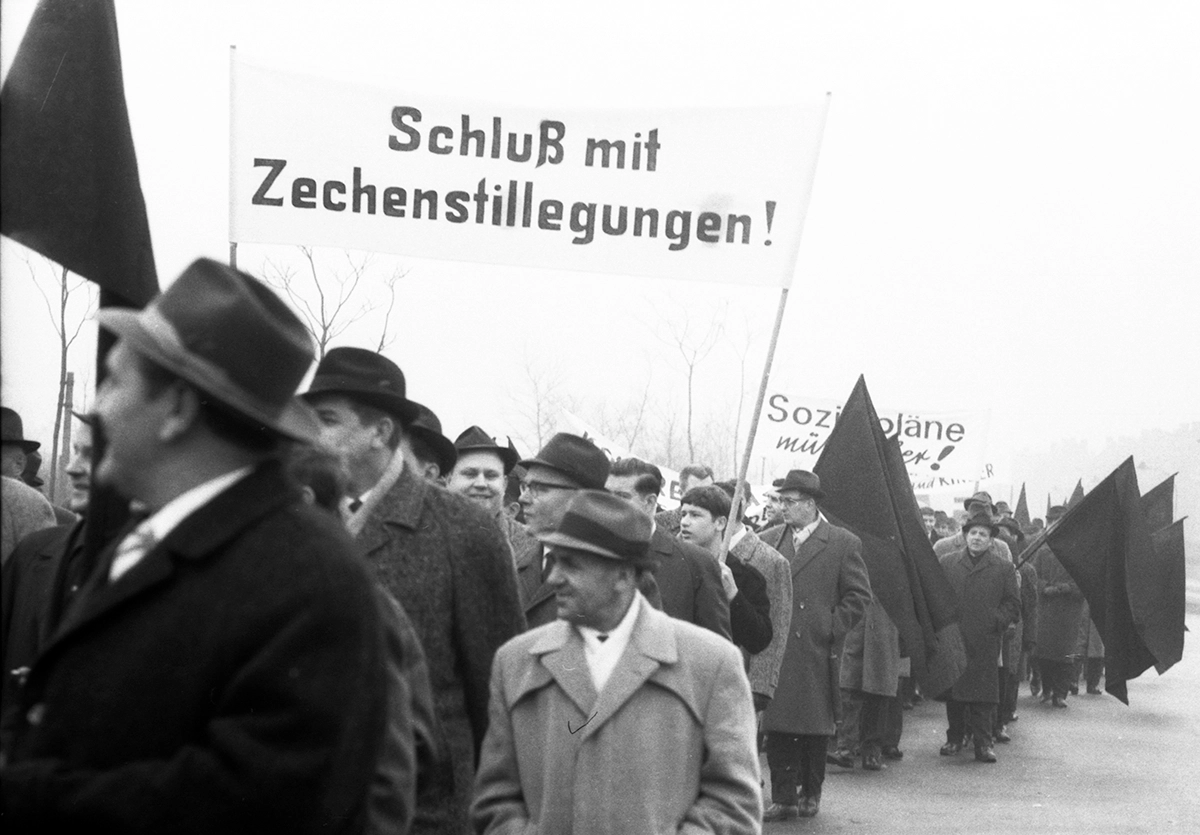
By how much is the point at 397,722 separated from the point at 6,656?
2.17 metres

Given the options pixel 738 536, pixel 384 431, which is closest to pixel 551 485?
pixel 384 431

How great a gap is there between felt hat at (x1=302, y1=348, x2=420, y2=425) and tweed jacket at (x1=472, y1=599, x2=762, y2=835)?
2.25 feet

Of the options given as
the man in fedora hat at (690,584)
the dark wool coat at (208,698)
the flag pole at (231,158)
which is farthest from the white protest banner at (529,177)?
the dark wool coat at (208,698)

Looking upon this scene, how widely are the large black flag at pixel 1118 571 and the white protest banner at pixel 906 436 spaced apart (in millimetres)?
5053

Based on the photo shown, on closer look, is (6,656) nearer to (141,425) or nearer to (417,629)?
(417,629)

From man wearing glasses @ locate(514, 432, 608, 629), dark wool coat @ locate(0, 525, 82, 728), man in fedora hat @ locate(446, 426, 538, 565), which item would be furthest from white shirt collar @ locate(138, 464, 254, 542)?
man in fedora hat @ locate(446, 426, 538, 565)

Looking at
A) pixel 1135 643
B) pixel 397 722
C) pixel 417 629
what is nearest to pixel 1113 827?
pixel 1135 643

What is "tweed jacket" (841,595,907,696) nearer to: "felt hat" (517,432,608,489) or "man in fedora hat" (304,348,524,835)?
"felt hat" (517,432,608,489)

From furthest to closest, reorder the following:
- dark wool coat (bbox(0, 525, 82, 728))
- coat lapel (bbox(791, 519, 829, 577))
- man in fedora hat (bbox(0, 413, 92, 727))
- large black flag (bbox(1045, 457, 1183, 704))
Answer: large black flag (bbox(1045, 457, 1183, 704)) < coat lapel (bbox(791, 519, 829, 577)) < dark wool coat (bbox(0, 525, 82, 728)) < man in fedora hat (bbox(0, 413, 92, 727))

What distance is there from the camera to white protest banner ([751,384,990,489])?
23234 mm

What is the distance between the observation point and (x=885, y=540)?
11203mm

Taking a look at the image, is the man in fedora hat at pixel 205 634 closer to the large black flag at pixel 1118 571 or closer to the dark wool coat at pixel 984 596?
the dark wool coat at pixel 984 596

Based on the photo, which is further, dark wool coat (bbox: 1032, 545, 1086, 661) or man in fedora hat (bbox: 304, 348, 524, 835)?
dark wool coat (bbox: 1032, 545, 1086, 661)

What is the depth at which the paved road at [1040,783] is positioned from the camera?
10.8 meters
